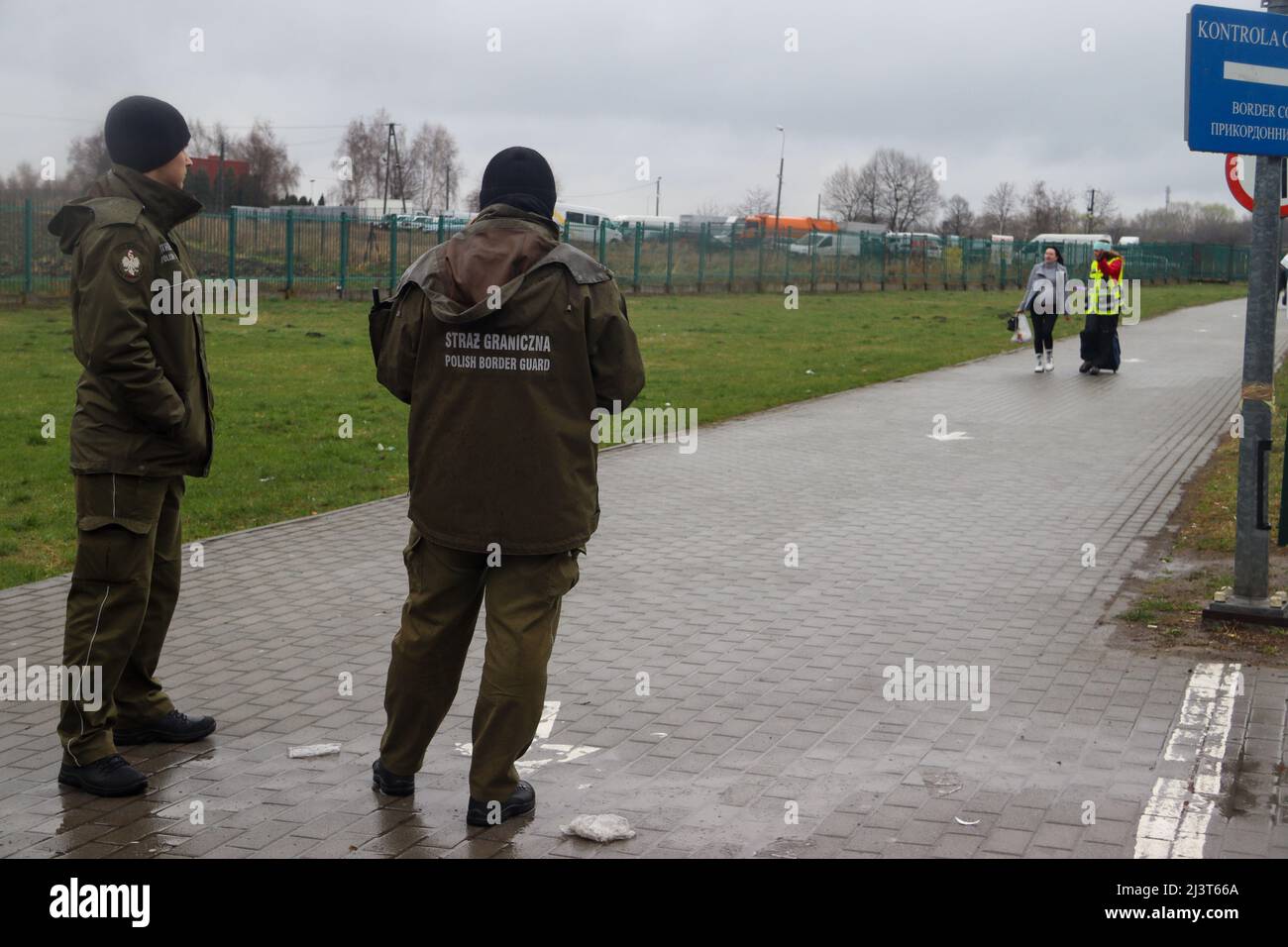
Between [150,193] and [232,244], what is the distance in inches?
1125

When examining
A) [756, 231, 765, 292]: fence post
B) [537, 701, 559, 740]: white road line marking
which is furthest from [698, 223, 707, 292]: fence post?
[537, 701, 559, 740]: white road line marking

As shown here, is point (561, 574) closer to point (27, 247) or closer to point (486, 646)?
point (486, 646)

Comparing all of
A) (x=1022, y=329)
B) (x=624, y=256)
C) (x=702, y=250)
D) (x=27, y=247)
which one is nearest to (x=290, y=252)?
(x=27, y=247)

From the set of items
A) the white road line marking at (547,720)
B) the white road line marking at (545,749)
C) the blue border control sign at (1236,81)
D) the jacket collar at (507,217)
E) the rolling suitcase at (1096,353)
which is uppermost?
the blue border control sign at (1236,81)

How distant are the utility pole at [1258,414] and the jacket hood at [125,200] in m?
4.98

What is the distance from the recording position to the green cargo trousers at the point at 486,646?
14.7ft

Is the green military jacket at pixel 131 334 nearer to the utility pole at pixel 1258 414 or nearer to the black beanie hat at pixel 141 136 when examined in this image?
the black beanie hat at pixel 141 136

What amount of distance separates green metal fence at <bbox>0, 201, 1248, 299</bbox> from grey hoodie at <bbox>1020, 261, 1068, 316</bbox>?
10.7m

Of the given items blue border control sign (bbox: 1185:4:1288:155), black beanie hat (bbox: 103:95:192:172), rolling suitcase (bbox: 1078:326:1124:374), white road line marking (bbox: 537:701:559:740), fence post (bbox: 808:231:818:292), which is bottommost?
white road line marking (bbox: 537:701:559:740)

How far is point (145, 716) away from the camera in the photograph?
5316 mm

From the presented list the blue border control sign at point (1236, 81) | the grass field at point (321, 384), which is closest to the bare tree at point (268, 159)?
the grass field at point (321, 384)

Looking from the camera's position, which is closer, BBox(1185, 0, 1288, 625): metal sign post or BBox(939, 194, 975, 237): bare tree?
BBox(1185, 0, 1288, 625): metal sign post

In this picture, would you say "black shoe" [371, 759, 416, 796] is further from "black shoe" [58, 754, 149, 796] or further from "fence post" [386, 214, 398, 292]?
"fence post" [386, 214, 398, 292]

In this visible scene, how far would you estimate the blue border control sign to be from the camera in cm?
696
